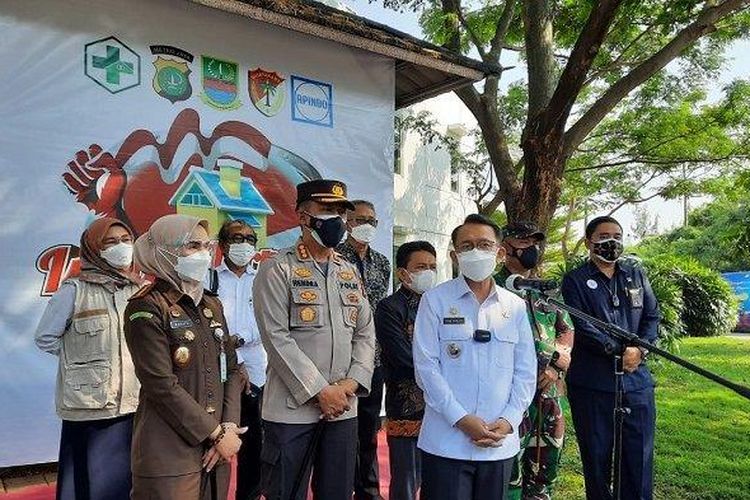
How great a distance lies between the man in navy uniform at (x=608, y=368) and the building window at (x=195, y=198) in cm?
307

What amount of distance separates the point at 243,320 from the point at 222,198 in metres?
1.73

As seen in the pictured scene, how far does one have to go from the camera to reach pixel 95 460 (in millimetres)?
2826

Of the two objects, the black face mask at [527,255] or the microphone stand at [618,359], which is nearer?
the microphone stand at [618,359]

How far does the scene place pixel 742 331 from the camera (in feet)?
63.3

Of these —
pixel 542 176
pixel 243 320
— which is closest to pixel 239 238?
pixel 243 320

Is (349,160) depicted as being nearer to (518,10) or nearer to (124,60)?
(124,60)

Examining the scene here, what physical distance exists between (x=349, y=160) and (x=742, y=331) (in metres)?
18.1

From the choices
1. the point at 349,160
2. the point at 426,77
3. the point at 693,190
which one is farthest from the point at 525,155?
the point at 693,190

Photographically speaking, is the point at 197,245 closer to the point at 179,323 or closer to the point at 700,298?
the point at 179,323

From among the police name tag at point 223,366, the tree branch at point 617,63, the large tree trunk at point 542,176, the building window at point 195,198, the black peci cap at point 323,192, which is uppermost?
the tree branch at point 617,63

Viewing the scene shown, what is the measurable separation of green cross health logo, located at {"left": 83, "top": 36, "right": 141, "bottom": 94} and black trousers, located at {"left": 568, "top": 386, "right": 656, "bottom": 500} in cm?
404

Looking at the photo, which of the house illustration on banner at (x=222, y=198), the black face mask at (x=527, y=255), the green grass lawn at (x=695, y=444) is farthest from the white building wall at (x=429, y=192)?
the black face mask at (x=527, y=255)

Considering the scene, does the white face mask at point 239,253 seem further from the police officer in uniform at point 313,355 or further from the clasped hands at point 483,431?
the clasped hands at point 483,431

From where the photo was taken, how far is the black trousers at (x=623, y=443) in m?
3.43
